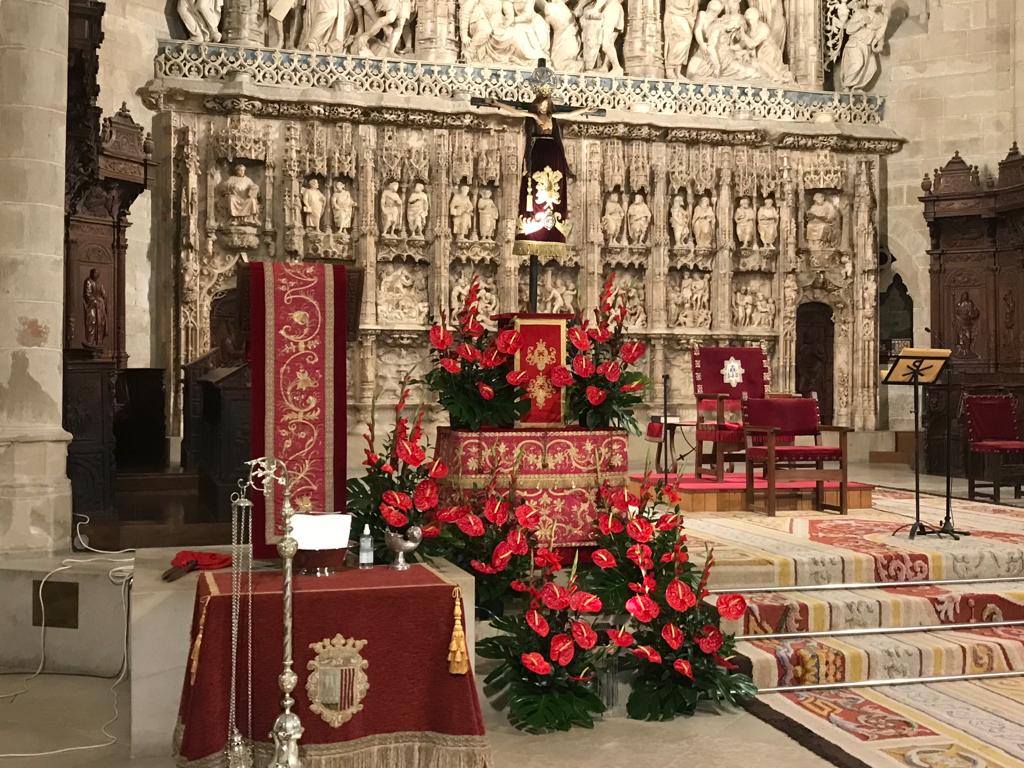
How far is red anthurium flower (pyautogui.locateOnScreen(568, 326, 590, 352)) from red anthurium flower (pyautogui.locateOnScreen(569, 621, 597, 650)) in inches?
68.3

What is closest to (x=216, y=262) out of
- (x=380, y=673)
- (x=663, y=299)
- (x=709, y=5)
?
(x=663, y=299)

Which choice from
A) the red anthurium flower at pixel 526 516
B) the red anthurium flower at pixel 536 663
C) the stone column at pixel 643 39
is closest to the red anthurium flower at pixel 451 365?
the red anthurium flower at pixel 526 516

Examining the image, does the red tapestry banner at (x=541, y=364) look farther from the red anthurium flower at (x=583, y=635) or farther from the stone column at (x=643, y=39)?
the stone column at (x=643, y=39)

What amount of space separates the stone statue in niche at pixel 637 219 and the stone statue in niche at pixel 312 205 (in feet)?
13.2

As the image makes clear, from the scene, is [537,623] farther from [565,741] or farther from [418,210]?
[418,210]

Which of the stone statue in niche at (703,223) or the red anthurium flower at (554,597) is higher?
the stone statue in niche at (703,223)

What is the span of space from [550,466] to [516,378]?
54 centimetres

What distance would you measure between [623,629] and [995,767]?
1.59 m

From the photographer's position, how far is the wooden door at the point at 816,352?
1520 cm

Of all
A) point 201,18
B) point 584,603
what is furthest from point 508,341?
point 201,18

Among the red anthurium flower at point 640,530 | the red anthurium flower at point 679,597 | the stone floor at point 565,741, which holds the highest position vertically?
the red anthurium flower at point 640,530

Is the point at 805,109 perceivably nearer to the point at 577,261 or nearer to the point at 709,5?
the point at 709,5

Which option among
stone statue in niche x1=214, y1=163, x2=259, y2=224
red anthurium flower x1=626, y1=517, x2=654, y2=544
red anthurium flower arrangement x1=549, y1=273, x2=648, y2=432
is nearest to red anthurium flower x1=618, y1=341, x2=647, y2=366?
red anthurium flower arrangement x1=549, y1=273, x2=648, y2=432

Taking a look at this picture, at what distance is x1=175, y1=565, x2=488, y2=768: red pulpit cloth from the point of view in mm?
3695
